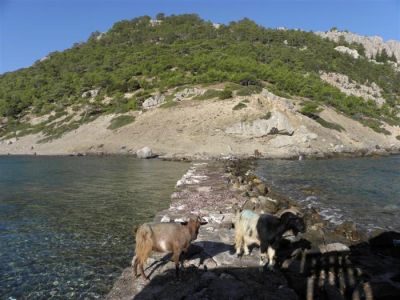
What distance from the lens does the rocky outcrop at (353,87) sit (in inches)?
5039

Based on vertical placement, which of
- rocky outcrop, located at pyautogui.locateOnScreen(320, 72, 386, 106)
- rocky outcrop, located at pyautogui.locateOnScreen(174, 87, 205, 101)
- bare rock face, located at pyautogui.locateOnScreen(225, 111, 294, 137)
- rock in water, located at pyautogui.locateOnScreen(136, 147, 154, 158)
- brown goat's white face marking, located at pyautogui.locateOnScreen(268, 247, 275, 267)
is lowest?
brown goat's white face marking, located at pyautogui.locateOnScreen(268, 247, 275, 267)

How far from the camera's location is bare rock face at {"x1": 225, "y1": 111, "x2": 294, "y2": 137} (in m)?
63.2

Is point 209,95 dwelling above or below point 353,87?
below

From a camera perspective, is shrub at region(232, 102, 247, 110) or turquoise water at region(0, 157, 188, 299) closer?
turquoise water at region(0, 157, 188, 299)

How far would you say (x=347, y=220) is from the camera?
1800 cm

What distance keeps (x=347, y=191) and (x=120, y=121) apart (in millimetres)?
58697

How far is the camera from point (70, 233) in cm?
1578

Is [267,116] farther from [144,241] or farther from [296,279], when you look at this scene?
[144,241]

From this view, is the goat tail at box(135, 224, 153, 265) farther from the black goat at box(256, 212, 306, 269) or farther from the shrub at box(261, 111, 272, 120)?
the shrub at box(261, 111, 272, 120)

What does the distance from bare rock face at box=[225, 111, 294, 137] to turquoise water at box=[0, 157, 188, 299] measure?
35.0 meters

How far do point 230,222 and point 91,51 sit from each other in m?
155

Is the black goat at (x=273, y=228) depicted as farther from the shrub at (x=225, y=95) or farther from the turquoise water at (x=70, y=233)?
the shrub at (x=225, y=95)

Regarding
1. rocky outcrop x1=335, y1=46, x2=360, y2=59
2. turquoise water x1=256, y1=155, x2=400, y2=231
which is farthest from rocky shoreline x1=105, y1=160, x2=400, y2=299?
rocky outcrop x1=335, y1=46, x2=360, y2=59

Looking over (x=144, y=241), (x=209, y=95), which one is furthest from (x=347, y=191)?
(x=209, y=95)
